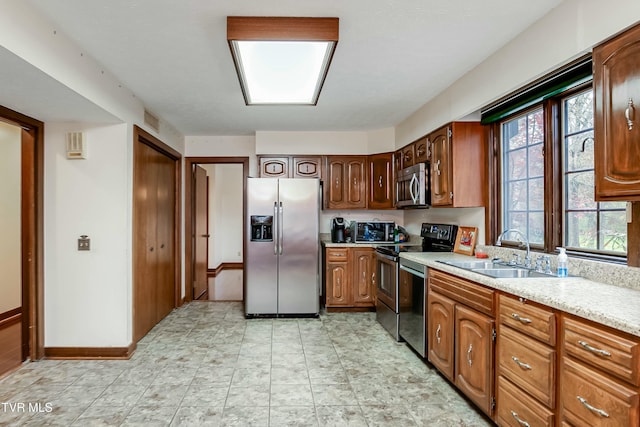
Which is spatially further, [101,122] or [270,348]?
[270,348]

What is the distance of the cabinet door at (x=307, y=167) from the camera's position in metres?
4.72

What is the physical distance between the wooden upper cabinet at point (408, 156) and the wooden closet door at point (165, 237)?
2.80 m

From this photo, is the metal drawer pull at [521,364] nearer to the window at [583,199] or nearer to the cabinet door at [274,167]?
the window at [583,199]

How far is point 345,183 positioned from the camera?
474cm

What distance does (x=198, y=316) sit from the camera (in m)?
4.28

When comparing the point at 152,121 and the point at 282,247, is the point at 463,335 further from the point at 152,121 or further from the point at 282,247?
the point at 152,121

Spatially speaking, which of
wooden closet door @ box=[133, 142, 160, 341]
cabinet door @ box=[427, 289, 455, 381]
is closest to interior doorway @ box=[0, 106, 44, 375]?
wooden closet door @ box=[133, 142, 160, 341]

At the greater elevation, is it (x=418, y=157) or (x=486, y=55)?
(x=486, y=55)

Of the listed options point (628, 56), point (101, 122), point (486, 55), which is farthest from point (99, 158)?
point (628, 56)

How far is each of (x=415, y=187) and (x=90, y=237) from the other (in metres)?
3.02

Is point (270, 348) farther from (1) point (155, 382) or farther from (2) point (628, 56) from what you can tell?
(2) point (628, 56)

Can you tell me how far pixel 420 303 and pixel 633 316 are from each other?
5.66 ft

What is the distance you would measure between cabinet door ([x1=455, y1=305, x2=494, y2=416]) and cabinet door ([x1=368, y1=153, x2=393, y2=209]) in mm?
2403

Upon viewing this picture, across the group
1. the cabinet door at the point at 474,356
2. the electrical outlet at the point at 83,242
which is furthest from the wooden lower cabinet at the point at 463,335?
the electrical outlet at the point at 83,242
